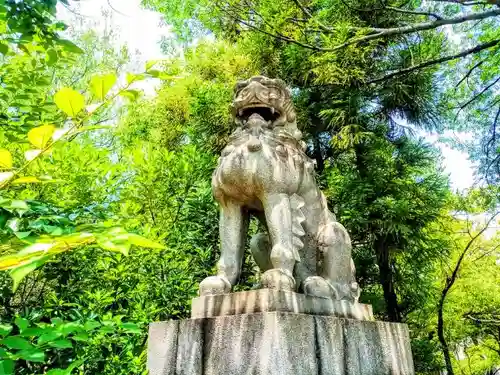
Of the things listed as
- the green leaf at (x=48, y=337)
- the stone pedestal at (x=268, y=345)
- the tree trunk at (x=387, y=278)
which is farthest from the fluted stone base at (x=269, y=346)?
the tree trunk at (x=387, y=278)

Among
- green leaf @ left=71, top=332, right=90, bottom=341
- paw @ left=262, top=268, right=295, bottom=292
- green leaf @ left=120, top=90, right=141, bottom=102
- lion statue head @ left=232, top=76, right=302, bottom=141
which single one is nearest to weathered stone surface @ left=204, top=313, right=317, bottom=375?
paw @ left=262, top=268, right=295, bottom=292

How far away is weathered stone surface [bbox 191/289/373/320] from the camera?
274 cm

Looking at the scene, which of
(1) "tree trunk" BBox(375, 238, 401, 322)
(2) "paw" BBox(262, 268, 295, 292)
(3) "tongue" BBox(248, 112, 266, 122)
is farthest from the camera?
(1) "tree trunk" BBox(375, 238, 401, 322)

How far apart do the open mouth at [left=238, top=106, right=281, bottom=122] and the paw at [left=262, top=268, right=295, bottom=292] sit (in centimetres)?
128

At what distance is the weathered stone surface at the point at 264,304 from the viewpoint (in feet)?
8.99

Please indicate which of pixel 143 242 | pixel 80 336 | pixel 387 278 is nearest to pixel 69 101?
pixel 143 242

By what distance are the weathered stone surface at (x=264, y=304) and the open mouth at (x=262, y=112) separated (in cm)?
144

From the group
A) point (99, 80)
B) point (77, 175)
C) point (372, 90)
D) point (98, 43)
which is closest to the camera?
point (99, 80)

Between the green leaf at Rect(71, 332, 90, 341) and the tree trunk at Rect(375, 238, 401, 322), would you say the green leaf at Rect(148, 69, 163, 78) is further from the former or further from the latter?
the tree trunk at Rect(375, 238, 401, 322)

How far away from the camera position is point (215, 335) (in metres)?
2.76

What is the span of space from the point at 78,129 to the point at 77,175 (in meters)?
4.50

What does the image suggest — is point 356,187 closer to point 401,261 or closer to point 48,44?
point 401,261

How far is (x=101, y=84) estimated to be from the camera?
956mm

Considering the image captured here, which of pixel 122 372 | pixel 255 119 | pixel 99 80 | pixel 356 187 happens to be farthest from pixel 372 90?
pixel 99 80
